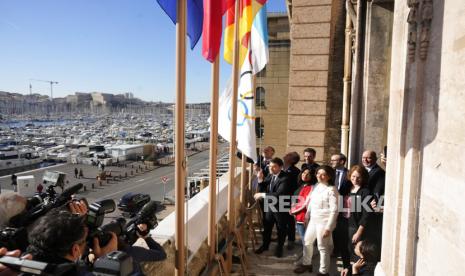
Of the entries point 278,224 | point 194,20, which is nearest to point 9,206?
point 194,20

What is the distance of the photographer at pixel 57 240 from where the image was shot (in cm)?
178

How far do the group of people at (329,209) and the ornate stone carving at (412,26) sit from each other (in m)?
1.98

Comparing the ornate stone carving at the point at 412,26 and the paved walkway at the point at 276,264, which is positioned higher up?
the ornate stone carving at the point at 412,26

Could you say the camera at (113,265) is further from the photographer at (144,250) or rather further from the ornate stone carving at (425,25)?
the ornate stone carving at (425,25)

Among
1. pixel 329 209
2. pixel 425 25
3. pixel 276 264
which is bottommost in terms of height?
pixel 276 264

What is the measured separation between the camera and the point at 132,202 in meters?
2.87

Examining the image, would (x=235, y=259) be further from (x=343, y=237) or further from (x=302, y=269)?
(x=343, y=237)

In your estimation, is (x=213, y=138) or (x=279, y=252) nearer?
(x=213, y=138)

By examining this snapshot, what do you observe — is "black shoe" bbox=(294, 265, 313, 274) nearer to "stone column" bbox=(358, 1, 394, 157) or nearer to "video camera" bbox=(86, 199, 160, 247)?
"video camera" bbox=(86, 199, 160, 247)

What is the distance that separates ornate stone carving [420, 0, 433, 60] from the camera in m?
2.65

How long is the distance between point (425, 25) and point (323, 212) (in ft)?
8.99

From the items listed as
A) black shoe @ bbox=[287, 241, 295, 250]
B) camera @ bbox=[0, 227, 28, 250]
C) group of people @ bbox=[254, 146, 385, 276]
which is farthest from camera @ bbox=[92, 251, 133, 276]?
black shoe @ bbox=[287, 241, 295, 250]

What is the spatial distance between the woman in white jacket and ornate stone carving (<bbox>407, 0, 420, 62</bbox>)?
2.00m

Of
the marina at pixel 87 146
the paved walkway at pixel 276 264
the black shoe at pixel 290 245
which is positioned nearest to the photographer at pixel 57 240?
the paved walkway at pixel 276 264
